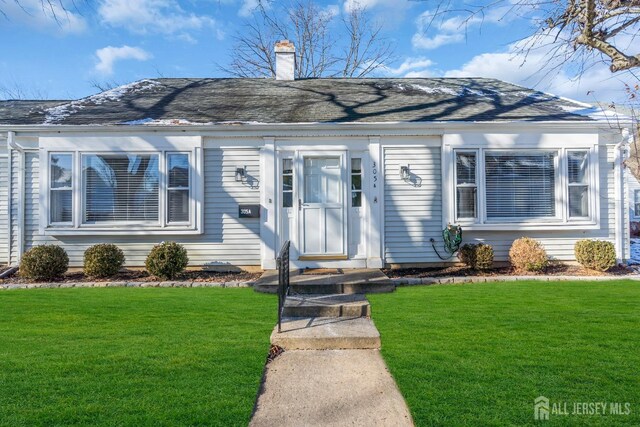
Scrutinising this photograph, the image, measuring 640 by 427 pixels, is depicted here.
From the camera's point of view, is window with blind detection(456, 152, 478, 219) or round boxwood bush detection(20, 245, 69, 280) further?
window with blind detection(456, 152, 478, 219)

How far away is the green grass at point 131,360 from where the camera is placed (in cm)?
249

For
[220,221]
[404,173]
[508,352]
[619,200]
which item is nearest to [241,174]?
[220,221]

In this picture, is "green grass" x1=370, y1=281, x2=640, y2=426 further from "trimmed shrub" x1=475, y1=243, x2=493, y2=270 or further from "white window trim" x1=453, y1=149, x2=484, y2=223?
"white window trim" x1=453, y1=149, x2=484, y2=223

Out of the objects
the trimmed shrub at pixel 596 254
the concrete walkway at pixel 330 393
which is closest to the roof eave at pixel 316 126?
the trimmed shrub at pixel 596 254

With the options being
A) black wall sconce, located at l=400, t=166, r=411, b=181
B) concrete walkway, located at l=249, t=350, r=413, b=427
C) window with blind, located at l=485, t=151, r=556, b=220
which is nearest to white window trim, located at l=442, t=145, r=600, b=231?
window with blind, located at l=485, t=151, r=556, b=220

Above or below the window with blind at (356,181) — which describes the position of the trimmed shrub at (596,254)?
below

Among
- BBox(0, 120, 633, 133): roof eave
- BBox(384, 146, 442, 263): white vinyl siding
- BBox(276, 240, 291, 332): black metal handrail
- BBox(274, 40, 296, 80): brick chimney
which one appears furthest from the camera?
BBox(274, 40, 296, 80): brick chimney

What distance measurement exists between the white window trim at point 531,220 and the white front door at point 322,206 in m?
2.07

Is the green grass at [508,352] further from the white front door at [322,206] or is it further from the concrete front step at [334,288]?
the white front door at [322,206]

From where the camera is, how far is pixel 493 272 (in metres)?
7.61

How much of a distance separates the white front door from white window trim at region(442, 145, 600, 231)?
2.07m

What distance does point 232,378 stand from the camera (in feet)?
9.78

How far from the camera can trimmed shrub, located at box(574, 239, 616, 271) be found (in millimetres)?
7344

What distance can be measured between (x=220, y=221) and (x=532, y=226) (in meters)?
6.13
